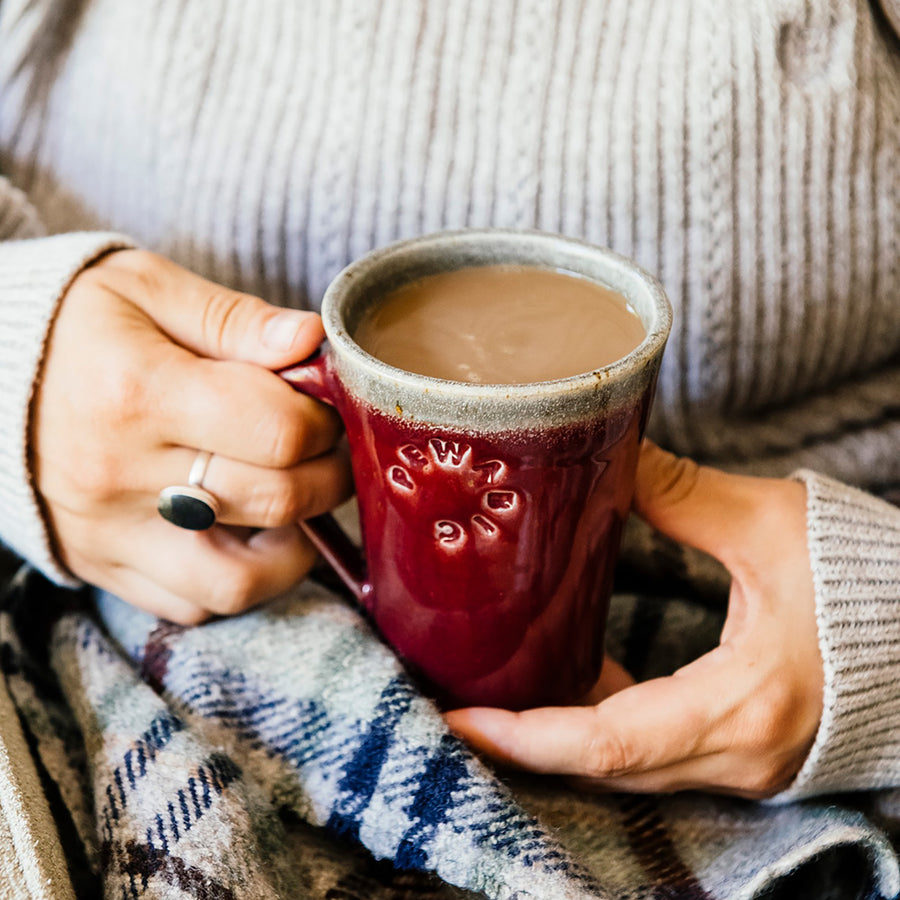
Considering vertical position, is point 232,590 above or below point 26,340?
below

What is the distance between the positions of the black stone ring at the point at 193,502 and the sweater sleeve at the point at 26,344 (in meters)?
0.10

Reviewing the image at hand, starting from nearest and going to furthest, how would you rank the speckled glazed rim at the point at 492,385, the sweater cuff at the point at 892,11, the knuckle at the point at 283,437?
the speckled glazed rim at the point at 492,385 → the knuckle at the point at 283,437 → the sweater cuff at the point at 892,11

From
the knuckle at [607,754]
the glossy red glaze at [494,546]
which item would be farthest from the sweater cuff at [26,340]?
the knuckle at [607,754]

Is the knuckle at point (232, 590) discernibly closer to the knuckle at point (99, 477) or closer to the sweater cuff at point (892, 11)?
the knuckle at point (99, 477)

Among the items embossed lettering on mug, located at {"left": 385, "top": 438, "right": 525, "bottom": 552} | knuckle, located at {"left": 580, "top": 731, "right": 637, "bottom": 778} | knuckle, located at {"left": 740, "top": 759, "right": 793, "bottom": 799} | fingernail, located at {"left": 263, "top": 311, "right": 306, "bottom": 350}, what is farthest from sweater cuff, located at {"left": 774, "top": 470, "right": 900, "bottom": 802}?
fingernail, located at {"left": 263, "top": 311, "right": 306, "bottom": 350}

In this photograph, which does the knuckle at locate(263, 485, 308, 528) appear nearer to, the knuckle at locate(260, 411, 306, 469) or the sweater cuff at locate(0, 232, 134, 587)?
the knuckle at locate(260, 411, 306, 469)

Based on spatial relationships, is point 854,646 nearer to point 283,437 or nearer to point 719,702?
point 719,702

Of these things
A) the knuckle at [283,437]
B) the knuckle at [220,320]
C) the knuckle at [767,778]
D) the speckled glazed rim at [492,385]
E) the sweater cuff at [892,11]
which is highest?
the sweater cuff at [892,11]

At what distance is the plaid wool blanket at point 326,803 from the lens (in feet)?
1.44

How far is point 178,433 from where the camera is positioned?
19.5 inches

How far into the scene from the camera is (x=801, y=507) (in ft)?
1.78

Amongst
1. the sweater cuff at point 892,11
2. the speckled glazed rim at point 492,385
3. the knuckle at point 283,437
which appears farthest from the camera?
the sweater cuff at point 892,11

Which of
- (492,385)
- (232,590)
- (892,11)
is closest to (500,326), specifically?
(492,385)

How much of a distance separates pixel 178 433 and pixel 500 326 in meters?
0.19
